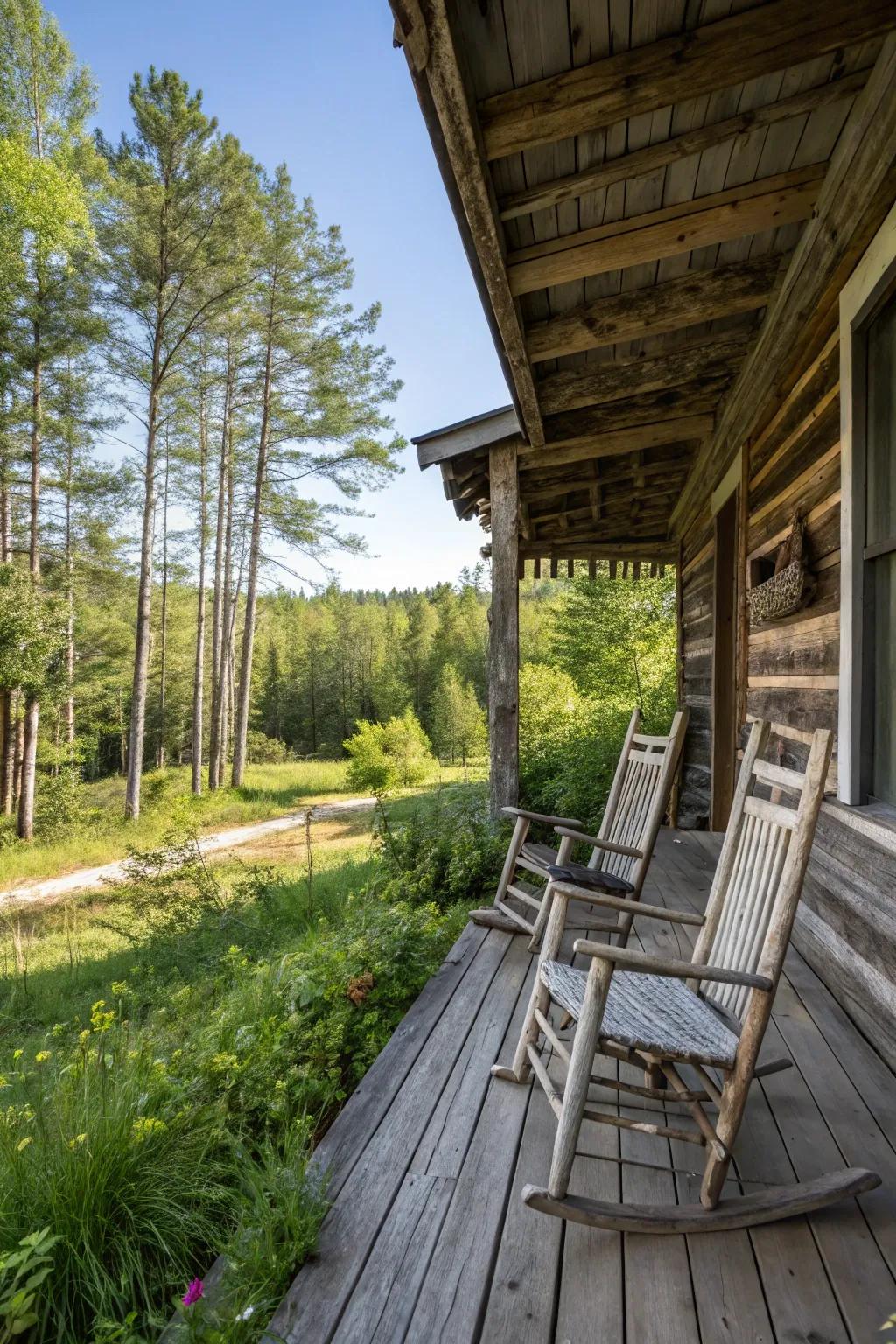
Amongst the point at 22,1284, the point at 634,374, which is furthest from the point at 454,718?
the point at 22,1284

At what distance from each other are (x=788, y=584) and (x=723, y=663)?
260 cm

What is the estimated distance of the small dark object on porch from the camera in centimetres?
257

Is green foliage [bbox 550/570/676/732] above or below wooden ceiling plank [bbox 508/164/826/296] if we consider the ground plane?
below

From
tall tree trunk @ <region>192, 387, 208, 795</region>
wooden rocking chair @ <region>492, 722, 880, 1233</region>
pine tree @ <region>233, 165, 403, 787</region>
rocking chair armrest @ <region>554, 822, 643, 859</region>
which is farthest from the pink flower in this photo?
tall tree trunk @ <region>192, 387, 208, 795</region>

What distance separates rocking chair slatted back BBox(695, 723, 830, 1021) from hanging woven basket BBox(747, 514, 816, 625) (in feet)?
3.50

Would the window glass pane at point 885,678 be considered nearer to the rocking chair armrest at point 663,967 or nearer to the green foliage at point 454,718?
the rocking chair armrest at point 663,967

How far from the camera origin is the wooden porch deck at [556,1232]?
1.17 meters

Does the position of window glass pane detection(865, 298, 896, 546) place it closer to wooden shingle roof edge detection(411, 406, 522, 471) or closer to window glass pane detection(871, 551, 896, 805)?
window glass pane detection(871, 551, 896, 805)

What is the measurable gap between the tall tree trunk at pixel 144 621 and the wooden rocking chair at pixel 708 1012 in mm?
11778

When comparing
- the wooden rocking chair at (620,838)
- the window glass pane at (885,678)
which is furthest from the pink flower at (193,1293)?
the window glass pane at (885,678)

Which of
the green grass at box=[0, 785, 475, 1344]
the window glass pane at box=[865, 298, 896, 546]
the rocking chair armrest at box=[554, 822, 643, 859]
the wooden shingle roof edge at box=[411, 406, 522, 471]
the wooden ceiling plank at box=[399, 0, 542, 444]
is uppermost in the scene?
the wooden shingle roof edge at box=[411, 406, 522, 471]

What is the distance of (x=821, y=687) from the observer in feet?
8.72

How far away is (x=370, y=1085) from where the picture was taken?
1950mm

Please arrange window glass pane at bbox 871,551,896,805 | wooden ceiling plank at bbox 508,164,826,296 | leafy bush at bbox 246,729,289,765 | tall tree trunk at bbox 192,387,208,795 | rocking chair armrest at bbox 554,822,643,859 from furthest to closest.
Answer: leafy bush at bbox 246,729,289,765 → tall tree trunk at bbox 192,387,208,795 → rocking chair armrest at bbox 554,822,643,859 → wooden ceiling plank at bbox 508,164,826,296 → window glass pane at bbox 871,551,896,805
